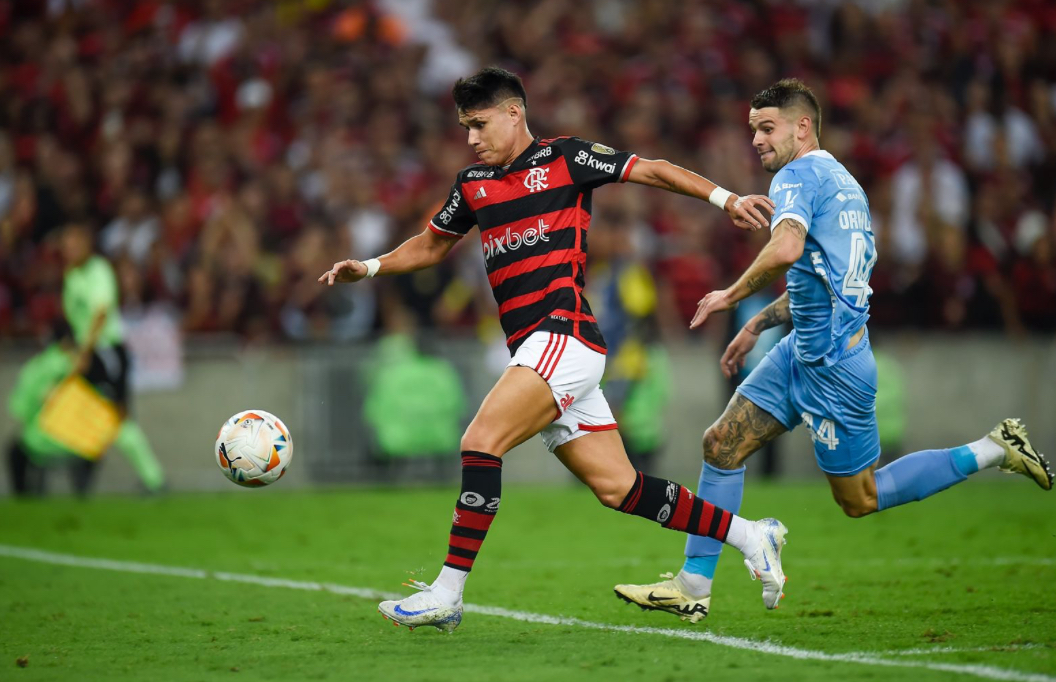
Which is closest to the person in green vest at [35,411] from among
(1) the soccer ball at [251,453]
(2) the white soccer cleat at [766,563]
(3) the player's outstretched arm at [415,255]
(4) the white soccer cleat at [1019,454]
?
(1) the soccer ball at [251,453]

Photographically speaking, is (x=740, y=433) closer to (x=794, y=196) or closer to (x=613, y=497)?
(x=613, y=497)

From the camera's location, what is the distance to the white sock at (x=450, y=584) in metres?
5.91

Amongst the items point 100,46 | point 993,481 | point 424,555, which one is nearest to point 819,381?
point 424,555

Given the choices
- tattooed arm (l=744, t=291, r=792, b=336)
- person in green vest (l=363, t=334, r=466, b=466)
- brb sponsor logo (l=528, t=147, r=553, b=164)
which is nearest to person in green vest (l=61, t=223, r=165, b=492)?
person in green vest (l=363, t=334, r=466, b=466)

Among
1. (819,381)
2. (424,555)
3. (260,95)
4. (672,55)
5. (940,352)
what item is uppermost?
(672,55)

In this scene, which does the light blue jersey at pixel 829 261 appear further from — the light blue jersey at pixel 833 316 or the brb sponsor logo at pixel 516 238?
the brb sponsor logo at pixel 516 238

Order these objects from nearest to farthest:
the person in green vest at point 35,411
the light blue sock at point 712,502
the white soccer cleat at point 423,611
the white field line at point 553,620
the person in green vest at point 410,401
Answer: the white field line at point 553,620
the white soccer cleat at point 423,611
the light blue sock at point 712,502
the person in green vest at point 35,411
the person in green vest at point 410,401

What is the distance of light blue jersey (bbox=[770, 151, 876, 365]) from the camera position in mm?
6160

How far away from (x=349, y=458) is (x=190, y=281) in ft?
9.33

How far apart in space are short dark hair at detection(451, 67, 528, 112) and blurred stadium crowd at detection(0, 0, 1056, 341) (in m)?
8.44

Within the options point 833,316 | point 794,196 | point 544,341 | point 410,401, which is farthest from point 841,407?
point 410,401

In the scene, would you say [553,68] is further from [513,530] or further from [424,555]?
[424,555]

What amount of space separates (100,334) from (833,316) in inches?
380

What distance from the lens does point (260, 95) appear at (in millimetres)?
17969
